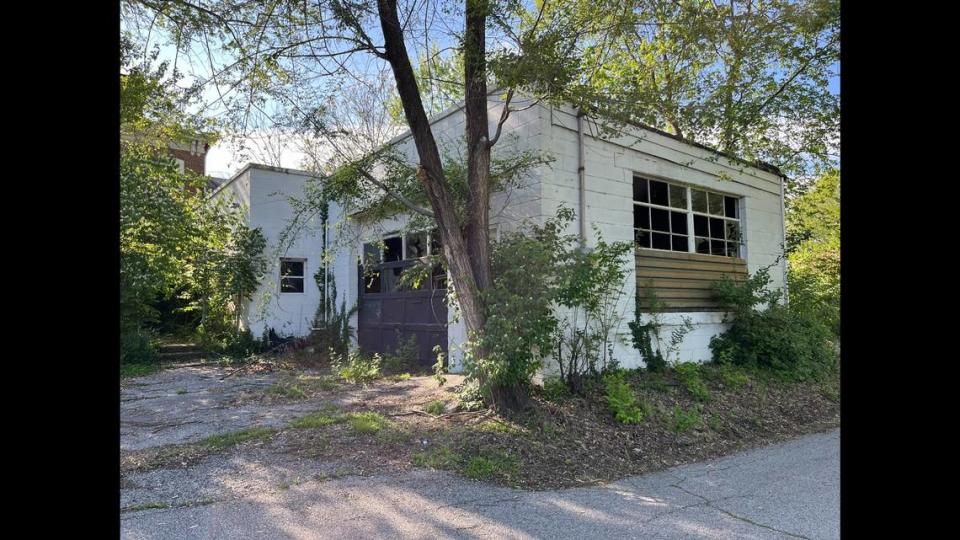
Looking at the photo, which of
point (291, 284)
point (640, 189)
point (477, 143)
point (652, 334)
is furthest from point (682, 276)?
point (291, 284)

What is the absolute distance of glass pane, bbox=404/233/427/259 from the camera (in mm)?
9805

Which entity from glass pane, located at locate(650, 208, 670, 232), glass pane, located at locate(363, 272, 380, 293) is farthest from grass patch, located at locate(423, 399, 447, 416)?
glass pane, located at locate(363, 272, 380, 293)

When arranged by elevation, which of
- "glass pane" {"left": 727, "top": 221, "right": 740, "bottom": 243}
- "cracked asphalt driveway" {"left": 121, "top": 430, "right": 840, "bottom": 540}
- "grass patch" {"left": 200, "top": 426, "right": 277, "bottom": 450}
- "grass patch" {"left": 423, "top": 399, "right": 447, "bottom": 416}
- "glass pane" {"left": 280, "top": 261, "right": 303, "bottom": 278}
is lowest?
"cracked asphalt driveway" {"left": 121, "top": 430, "right": 840, "bottom": 540}

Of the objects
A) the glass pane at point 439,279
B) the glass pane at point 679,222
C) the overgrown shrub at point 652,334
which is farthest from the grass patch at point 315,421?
the glass pane at point 679,222

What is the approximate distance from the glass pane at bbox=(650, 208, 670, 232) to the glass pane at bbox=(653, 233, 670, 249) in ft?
0.34

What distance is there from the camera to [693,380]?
25.5ft

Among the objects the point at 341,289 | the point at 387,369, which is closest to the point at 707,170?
the point at 387,369

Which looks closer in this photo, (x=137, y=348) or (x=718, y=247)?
(x=718, y=247)

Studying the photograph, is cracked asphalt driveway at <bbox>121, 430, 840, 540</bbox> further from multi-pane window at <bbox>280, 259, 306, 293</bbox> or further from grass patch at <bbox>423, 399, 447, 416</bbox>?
multi-pane window at <bbox>280, 259, 306, 293</bbox>

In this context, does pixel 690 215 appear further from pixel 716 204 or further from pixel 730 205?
pixel 730 205

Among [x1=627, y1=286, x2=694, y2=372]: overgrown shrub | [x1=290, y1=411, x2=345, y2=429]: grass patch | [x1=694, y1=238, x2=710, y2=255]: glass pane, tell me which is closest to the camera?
[x1=290, y1=411, x2=345, y2=429]: grass patch

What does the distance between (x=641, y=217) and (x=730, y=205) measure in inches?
120
